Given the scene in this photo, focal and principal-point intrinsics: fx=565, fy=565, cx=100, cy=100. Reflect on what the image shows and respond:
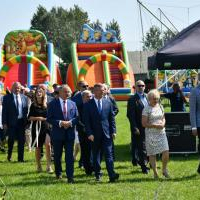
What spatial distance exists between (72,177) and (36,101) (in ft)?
7.48

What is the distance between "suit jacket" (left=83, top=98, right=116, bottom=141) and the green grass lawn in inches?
34.4

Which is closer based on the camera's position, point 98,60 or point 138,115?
point 138,115

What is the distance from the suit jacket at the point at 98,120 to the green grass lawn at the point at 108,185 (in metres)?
0.87

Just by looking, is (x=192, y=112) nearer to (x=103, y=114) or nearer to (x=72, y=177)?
(x=103, y=114)

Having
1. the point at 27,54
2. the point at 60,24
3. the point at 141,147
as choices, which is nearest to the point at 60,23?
the point at 60,24

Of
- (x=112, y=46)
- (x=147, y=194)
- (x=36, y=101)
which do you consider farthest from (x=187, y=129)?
(x=112, y=46)

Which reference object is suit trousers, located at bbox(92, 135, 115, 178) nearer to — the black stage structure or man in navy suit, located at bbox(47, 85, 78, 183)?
man in navy suit, located at bbox(47, 85, 78, 183)

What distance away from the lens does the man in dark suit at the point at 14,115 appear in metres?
13.2

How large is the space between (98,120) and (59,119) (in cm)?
73

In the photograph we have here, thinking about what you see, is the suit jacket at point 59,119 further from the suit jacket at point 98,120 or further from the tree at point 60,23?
the tree at point 60,23

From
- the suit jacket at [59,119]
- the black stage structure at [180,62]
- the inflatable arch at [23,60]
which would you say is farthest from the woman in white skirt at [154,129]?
the inflatable arch at [23,60]

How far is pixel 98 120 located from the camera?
992 cm

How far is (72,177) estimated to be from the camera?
32.7 ft

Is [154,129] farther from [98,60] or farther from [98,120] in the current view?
[98,60]
